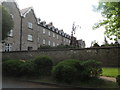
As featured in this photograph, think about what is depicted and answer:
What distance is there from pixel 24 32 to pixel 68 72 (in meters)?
24.1

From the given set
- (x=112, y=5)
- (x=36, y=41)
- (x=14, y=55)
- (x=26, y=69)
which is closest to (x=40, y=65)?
(x=26, y=69)

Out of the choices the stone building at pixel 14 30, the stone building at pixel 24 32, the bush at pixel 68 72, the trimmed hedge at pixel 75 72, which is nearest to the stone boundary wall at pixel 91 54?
the bush at pixel 68 72

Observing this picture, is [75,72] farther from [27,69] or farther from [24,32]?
[24,32]

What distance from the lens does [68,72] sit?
318 inches

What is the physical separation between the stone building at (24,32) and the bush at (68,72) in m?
19.1

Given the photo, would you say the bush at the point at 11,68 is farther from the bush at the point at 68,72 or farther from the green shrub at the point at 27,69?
the bush at the point at 68,72

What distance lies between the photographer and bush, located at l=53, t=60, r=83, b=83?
811 cm

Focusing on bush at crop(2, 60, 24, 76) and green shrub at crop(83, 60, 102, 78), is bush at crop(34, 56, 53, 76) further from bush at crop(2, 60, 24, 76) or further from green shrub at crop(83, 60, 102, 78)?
green shrub at crop(83, 60, 102, 78)

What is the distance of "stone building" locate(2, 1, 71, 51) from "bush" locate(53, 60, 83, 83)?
62.7ft

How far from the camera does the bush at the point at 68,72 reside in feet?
26.6

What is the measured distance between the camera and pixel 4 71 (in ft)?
34.9

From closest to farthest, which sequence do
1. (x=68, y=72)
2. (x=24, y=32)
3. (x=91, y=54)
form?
(x=68, y=72) → (x=91, y=54) → (x=24, y=32)

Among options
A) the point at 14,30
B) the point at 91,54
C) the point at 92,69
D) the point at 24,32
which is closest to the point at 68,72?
the point at 92,69

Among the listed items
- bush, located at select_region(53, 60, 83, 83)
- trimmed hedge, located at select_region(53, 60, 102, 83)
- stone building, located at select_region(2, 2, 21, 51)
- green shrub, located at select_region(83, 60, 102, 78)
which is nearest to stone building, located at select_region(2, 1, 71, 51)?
stone building, located at select_region(2, 2, 21, 51)
